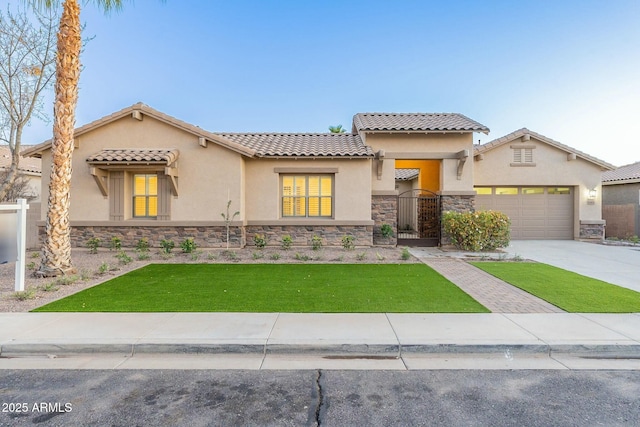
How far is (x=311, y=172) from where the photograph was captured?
14.2 meters

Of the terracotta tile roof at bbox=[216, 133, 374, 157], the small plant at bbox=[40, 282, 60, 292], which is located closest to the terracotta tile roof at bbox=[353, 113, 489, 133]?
the terracotta tile roof at bbox=[216, 133, 374, 157]

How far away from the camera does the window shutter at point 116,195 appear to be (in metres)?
13.3

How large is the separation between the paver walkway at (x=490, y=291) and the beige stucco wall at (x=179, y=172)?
27.8 ft

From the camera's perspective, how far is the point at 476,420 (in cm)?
302

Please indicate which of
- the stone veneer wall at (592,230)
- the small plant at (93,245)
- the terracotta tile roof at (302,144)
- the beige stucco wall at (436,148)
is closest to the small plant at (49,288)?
the small plant at (93,245)

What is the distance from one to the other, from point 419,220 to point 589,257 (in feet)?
21.9

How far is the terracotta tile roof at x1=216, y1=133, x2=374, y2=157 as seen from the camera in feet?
45.4

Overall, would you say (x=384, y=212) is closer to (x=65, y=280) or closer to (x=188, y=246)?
(x=188, y=246)

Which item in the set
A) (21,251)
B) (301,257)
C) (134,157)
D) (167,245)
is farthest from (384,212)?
(21,251)

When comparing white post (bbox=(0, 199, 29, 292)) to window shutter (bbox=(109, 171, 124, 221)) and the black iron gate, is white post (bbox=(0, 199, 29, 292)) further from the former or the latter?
the black iron gate

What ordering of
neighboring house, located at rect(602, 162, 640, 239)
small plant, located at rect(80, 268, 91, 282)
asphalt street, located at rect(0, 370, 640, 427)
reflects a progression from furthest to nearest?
1. neighboring house, located at rect(602, 162, 640, 239)
2. small plant, located at rect(80, 268, 91, 282)
3. asphalt street, located at rect(0, 370, 640, 427)

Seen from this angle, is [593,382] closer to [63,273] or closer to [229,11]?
[63,273]

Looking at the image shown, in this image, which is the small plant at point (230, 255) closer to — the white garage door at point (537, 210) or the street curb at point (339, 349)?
the street curb at point (339, 349)

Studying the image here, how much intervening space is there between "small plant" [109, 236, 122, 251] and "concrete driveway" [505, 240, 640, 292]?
51.1 feet
